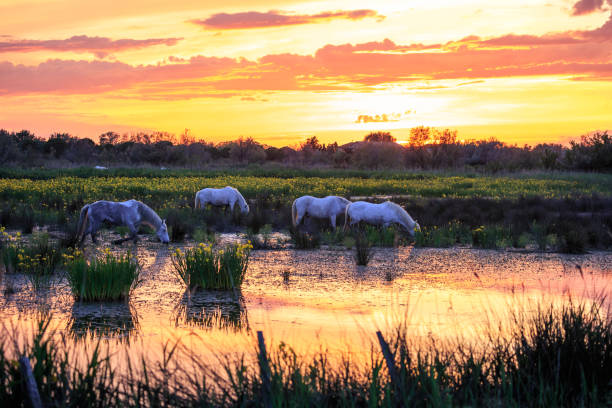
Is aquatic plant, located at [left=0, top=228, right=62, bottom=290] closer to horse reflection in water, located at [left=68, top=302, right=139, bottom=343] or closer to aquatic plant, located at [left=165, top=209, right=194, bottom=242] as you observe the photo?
horse reflection in water, located at [left=68, top=302, right=139, bottom=343]

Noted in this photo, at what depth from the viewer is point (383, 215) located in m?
17.1

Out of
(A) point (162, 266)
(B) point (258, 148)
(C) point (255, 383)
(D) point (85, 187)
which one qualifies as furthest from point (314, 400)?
(B) point (258, 148)

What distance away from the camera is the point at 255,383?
4.59m

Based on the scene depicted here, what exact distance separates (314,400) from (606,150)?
196ft

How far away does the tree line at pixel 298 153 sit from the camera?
2709 inches

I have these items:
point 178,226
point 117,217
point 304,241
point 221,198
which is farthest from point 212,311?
point 221,198

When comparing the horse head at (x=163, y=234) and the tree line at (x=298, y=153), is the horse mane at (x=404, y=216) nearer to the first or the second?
the horse head at (x=163, y=234)

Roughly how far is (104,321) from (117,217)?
25.4 feet

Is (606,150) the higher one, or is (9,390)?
(606,150)

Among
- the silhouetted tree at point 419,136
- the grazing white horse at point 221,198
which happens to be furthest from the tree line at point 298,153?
the grazing white horse at point 221,198

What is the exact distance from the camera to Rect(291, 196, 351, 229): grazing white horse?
1827 cm

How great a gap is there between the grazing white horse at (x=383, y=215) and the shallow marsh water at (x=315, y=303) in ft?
9.98

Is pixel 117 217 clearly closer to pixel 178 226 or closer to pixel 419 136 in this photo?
pixel 178 226

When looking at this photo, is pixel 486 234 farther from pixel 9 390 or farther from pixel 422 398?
pixel 9 390
